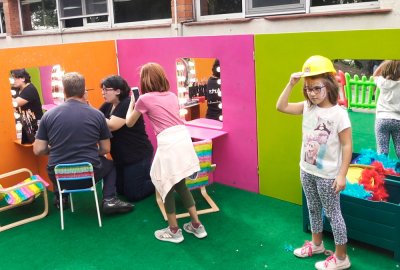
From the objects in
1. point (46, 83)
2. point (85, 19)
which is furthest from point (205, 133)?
point (85, 19)

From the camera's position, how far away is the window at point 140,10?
7316 mm

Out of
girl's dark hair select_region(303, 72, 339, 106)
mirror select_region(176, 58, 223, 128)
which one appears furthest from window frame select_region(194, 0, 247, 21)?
girl's dark hair select_region(303, 72, 339, 106)

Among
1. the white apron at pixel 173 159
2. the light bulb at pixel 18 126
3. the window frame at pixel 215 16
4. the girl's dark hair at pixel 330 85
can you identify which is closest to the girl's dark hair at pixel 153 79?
the white apron at pixel 173 159

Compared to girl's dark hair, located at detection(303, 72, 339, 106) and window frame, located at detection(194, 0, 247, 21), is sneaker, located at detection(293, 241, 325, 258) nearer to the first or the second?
girl's dark hair, located at detection(303, 72, 339, 106)

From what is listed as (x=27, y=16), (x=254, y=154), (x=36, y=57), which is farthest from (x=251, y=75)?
(x=27, y=16)

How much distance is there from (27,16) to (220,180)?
312 inches

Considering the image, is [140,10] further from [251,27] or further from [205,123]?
[205,123]

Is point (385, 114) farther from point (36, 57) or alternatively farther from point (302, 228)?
point (36, 57)

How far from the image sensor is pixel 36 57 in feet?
14.9

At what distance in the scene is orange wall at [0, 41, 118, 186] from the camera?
443cm

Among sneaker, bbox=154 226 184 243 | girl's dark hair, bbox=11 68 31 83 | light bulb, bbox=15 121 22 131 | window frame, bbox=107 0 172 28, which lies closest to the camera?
sneaker, bbox=154 226 184 243

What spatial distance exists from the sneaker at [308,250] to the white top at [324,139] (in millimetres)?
673

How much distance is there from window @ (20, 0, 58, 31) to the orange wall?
514 cm

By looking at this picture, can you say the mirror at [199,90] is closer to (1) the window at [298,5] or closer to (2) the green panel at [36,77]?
(1) the window at [298,5]
